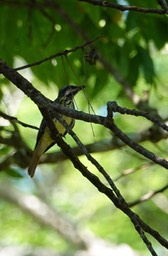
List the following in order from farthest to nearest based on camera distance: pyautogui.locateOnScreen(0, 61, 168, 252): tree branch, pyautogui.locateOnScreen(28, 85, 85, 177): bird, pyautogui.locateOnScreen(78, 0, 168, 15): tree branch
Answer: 1. pyautogui.locateOnScreen(28, 85, 85, 177): bird
2. pyautogui.locateOnScreen(78, 0, 168, 15): tree branch
3. pyautogui.locateOnScreen(0, 61, 168, 252): tree branch

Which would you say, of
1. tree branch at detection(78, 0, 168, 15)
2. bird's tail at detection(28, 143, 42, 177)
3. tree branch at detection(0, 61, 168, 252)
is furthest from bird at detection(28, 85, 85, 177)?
tree branch at detection(78, 0, 168, 15)

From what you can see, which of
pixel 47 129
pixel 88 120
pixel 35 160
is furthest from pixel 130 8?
pixel 35 160

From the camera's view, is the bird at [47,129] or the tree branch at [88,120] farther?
the bird at [47,129]

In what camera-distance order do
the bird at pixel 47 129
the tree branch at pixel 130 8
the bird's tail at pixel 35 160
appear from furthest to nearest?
the bird's tail at pixel 35 160, the bird at pixel 47 129, the tree branch at pixel 130 8

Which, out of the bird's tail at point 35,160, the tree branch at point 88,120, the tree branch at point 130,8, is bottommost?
the tree branch at point 88,120

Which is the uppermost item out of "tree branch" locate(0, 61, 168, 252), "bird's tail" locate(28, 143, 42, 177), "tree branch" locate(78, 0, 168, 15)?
"bird's tail" locate(28, 143, 42, 177)

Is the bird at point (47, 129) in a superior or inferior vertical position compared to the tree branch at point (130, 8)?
superior

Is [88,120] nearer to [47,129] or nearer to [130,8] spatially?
[130,8]

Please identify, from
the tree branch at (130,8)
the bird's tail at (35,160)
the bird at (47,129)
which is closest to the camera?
the tree branch at (130,8)

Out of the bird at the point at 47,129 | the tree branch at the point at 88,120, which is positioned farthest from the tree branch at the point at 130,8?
the bird at the point at 47,129

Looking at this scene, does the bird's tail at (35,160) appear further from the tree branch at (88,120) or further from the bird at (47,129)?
the tree branch at (88,120)

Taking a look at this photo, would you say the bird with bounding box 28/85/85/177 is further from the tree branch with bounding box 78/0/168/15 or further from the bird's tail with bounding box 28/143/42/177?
the tree branch with bounding box 78/0/168/15

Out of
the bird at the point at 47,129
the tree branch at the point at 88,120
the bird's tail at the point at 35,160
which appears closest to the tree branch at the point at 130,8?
the tree branch at the point at 88,120

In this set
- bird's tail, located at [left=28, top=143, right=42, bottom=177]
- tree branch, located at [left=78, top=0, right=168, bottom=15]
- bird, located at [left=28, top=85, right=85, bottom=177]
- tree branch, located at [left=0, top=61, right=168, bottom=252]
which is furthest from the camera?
bird's tail, located at [left=28, top=143, right=42, bottom=177]
